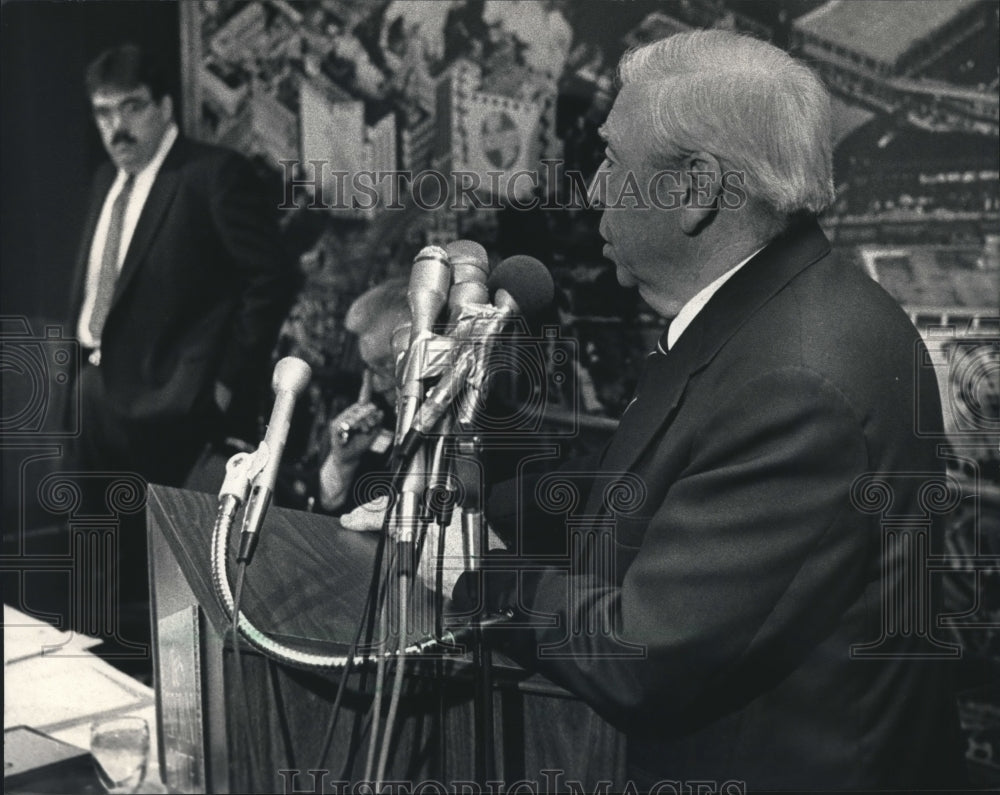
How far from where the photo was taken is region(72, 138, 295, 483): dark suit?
233 cm

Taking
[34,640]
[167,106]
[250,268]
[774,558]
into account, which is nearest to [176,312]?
[250,268]

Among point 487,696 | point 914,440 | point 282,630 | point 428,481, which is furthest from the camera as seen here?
point 282,630

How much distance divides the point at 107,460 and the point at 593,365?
3.63 feet

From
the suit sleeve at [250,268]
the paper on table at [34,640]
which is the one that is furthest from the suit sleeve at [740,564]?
the paper on table at [34,640]

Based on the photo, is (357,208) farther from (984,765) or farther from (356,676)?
(984,765)

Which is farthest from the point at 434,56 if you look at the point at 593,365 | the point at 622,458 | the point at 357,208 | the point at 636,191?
the point at 622,458

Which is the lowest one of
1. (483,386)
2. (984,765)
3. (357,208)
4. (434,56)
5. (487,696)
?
(984,765)

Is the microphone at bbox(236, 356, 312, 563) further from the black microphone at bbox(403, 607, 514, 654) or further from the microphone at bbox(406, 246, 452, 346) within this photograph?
the black microphone at bbox(403, 607, 514, 654)

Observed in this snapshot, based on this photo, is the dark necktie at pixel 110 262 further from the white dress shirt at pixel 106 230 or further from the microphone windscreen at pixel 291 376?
the microphone windscreen at pixel 291 376

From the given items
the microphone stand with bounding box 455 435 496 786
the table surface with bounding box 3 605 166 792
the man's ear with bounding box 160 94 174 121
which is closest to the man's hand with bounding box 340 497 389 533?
the microphone stand with bounding box 455 435 496 786

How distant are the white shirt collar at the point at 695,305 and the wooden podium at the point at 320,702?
20.4 inches

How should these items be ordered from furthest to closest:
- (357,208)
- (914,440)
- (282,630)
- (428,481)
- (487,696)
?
(357,208), (282,630), (487,696), (914,440), (428,481)

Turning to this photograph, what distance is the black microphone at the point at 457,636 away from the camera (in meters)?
1.43

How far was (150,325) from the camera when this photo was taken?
2.33 meters
